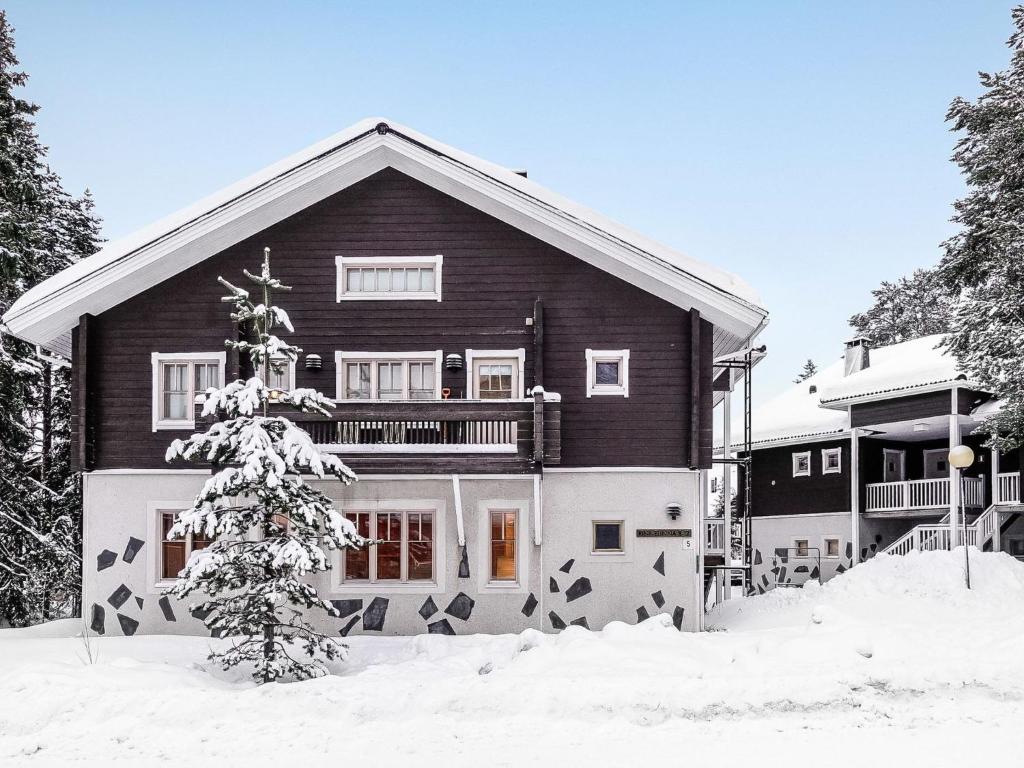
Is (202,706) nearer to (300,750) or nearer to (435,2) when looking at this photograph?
(300,750)

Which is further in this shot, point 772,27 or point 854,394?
point 854,394

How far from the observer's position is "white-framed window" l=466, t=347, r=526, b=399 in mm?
17672

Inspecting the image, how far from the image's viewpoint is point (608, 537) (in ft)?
56.5

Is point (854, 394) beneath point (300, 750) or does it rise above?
above

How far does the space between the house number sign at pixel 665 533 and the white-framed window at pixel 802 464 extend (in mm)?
14512

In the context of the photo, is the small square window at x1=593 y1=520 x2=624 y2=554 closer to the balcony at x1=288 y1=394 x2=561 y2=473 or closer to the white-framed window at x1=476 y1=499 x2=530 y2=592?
the white-framed window at x1=476 y1=499 x2=530 y2=592

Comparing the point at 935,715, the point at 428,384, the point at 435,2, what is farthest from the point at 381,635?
the point at 435,2

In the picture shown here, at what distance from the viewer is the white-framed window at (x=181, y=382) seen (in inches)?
697

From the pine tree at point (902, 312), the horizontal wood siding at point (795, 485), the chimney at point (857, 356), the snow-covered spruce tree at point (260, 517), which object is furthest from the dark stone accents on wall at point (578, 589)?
the pine tree at point (902, 312)

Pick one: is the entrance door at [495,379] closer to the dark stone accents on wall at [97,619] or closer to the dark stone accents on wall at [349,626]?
the dark stone accents on wall at [349,626]

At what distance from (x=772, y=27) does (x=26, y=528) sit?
21.0 meters

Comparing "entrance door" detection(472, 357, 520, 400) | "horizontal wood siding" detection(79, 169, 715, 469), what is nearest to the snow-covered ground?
"horizontal wood siding" detection(79, 169, 715, 469)

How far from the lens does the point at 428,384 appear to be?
1788 centimetres

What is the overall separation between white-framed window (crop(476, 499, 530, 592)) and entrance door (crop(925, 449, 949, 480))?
55.5 ft
